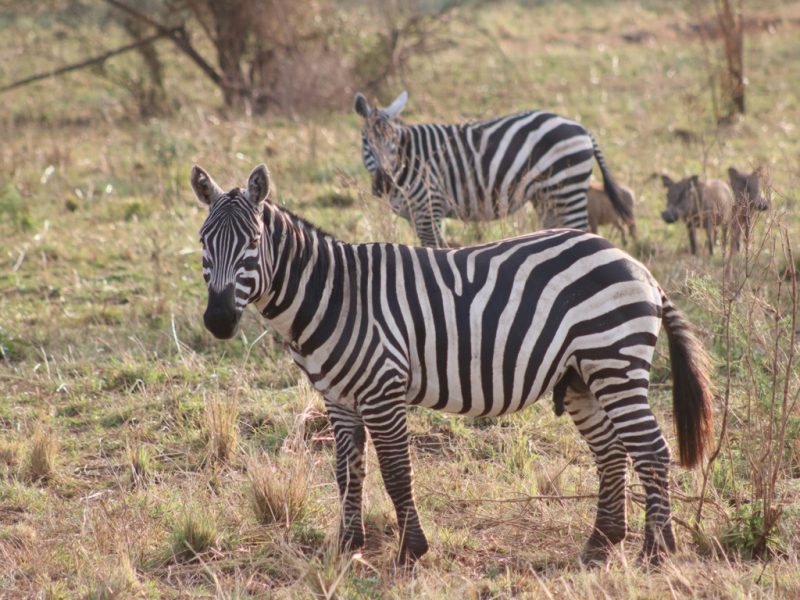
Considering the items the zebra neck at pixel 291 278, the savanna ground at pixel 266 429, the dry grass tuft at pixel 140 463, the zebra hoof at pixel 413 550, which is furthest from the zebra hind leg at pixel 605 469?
the dry grass tuft at pixel 140 463

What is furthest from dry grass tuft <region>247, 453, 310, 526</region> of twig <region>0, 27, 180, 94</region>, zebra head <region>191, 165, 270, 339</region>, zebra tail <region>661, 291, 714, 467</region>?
twig <region>0, 27, 180, 94</region>

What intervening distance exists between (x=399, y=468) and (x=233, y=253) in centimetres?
136

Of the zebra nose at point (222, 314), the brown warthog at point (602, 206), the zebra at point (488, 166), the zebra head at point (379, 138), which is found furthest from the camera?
the brown warthog at point (602, 206)

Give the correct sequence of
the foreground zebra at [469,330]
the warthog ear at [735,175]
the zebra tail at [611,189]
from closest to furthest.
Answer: the foreground zebra at [469,330] < the zebra tail at [611,189] < the warthog ear at [735,175]

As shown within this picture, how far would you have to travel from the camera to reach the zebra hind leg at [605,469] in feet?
17.2

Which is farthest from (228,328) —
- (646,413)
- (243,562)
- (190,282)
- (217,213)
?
(190,282)

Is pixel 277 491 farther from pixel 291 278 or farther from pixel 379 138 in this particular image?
pixel 379 138

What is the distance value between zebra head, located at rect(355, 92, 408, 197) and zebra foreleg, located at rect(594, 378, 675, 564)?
15.9 feet

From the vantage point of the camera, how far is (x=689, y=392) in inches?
203

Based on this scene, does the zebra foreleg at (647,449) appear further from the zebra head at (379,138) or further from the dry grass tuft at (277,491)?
the zebra head at (379,138)

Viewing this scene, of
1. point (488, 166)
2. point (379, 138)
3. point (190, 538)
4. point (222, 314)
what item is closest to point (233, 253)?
Answer: point (222, 314)

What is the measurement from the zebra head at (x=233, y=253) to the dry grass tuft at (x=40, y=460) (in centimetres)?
231

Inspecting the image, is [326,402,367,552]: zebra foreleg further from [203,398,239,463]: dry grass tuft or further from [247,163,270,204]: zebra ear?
[203,398,239,463]: dry grass tuft

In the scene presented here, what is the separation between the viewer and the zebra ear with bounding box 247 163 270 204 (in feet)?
15.8
